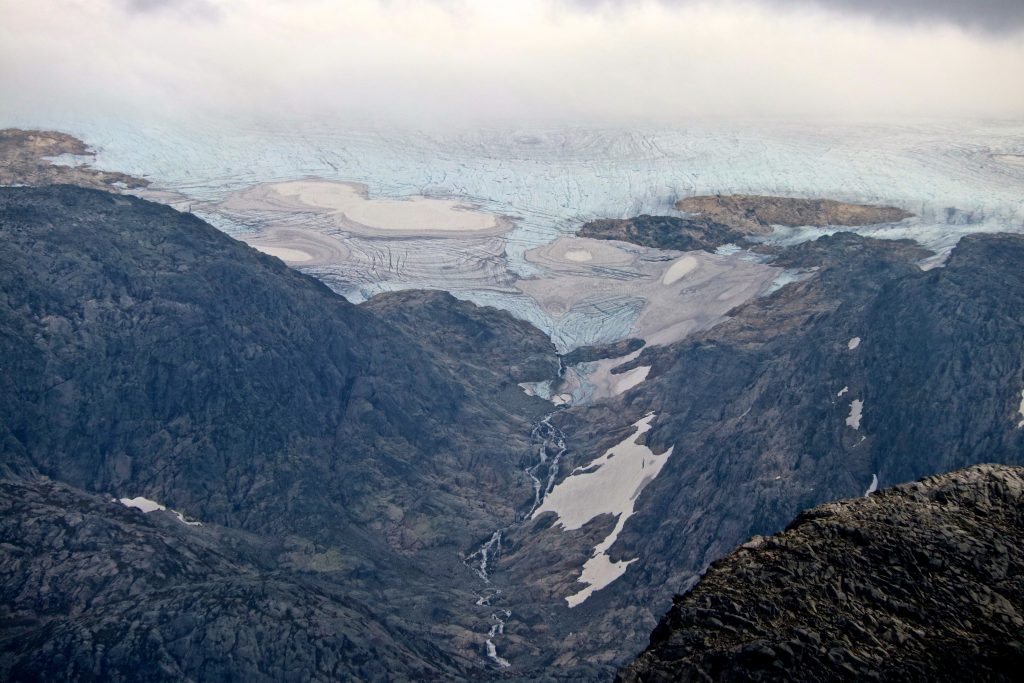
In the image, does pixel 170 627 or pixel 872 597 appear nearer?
pixel 872 597

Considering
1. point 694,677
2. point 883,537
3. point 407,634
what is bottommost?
point 407,634

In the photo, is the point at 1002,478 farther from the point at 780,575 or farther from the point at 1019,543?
the point at 780,575

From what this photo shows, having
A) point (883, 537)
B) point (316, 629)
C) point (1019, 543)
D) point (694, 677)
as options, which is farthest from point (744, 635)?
point (316, 629)

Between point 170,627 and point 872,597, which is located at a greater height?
point 872,597

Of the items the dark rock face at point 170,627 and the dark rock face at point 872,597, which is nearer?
the dark rock face at point 872,597

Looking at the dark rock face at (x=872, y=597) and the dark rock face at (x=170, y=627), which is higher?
the dark rock face at (x=872, y=597)
